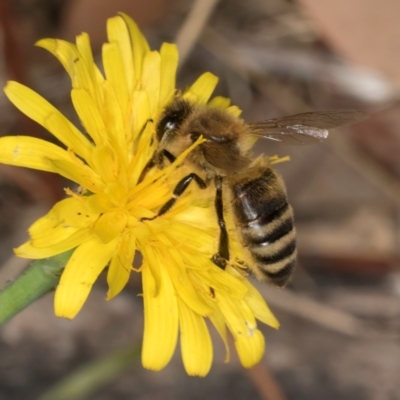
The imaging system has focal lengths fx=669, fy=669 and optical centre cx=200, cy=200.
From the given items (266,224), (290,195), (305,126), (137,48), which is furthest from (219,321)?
(290,195)

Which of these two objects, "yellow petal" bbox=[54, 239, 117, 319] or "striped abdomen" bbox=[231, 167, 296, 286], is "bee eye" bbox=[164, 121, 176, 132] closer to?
"striped abdomen" bbox=[231, 167, 296, 286]

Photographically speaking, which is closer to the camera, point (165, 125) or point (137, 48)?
point (165, 125)

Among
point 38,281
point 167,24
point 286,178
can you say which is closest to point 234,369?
point 286,178

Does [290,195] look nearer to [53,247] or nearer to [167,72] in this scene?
[167,72]

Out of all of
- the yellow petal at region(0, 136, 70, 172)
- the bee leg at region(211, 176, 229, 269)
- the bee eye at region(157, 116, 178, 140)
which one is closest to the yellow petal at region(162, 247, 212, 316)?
the bee leg at region(211, 176, 229, 269)

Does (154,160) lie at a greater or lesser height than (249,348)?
greater

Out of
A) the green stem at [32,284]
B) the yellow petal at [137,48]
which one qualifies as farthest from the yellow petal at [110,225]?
the yellow petal at [137,48]

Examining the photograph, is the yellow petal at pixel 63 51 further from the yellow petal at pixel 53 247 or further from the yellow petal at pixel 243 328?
the yellow petal at pixel 243 328
